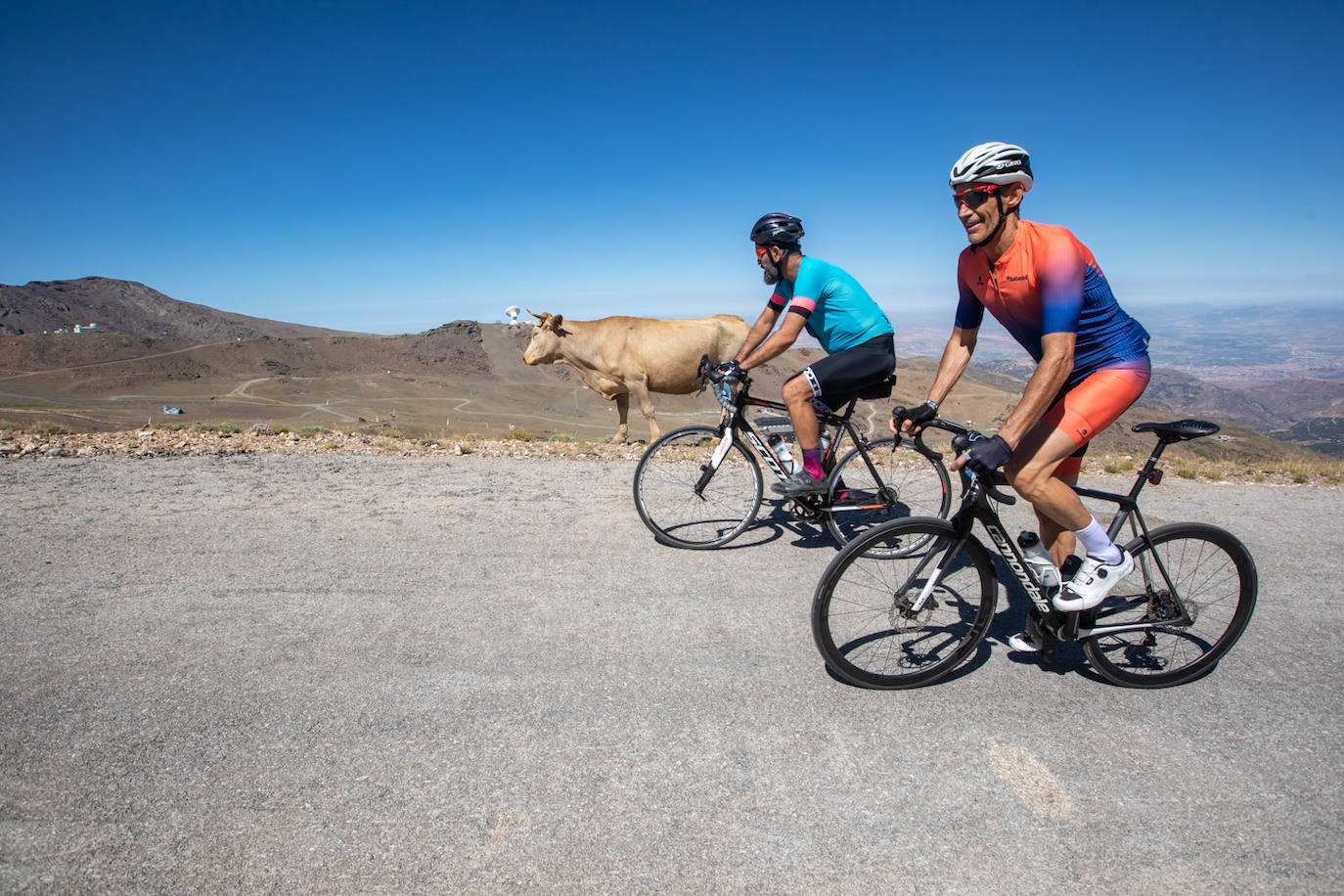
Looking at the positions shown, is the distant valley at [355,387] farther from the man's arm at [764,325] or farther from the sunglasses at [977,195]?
the sunglasses at [977,195]

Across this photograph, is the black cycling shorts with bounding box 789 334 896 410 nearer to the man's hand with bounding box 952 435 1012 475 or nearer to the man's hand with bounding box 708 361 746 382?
the man's hand with bounding box 708 361 746 382

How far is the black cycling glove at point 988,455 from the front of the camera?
3.03 meters

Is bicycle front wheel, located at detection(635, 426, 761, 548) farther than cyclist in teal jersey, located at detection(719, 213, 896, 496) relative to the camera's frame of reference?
Yes

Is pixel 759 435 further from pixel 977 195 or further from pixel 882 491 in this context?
pixel 977 195

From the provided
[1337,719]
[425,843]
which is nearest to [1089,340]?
[1337,719]

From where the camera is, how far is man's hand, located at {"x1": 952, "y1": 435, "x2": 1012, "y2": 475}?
303 centimetres

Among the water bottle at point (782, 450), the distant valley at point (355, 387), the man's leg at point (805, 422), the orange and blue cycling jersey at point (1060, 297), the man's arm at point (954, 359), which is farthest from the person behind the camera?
the distant valley at point (355, 387)

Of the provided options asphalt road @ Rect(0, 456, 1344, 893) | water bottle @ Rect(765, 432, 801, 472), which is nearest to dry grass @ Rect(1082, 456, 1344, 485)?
asphalt road @ Rect(0, 456, 1344, 893)

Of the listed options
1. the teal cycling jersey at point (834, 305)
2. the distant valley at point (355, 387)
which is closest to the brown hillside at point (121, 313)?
the distant valley at point (355, 387)

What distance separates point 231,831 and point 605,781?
1.34 m

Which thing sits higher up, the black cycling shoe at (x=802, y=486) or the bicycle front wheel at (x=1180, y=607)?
the black cycling shoe at (x=802, y=486)

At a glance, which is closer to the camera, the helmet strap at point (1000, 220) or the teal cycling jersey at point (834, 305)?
the helmet strap at point (1000, 220)

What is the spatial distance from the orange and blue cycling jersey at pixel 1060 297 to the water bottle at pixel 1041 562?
81cm

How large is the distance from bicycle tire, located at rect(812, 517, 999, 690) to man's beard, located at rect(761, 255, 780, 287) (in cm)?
262
